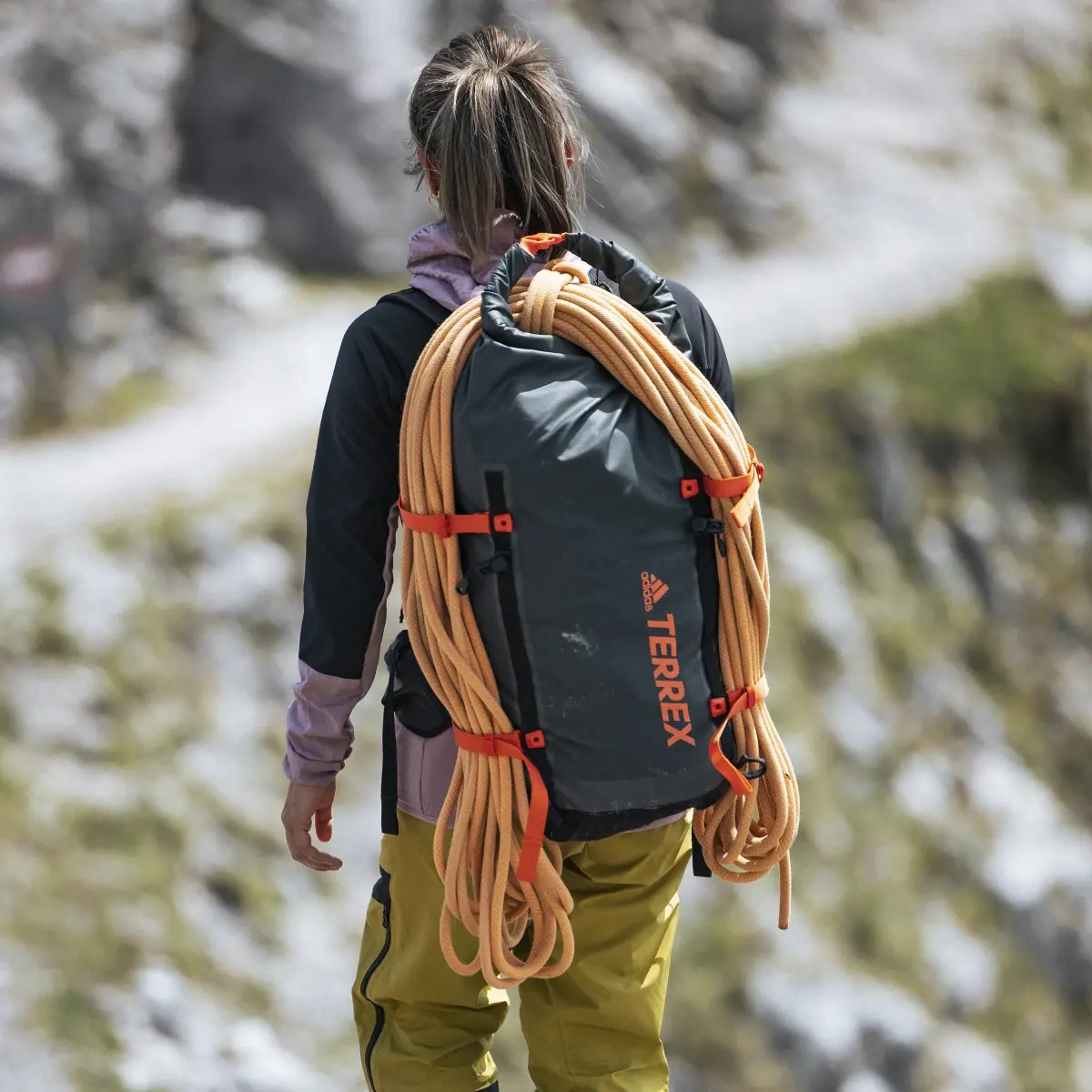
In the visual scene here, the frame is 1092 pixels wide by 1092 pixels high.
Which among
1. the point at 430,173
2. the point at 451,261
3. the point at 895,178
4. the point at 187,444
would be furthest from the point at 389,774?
the point at 895,178

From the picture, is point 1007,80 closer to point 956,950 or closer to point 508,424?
point 956,950

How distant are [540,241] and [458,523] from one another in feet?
1.63

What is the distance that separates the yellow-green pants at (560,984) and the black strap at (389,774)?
0.04m

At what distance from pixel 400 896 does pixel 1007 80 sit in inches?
787

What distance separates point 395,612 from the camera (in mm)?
8758

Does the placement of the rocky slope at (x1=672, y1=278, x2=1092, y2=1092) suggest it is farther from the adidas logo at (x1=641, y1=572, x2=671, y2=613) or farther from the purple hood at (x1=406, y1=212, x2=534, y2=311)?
the purple hood at (x1=406, y1=212, x2=534, y2=311)

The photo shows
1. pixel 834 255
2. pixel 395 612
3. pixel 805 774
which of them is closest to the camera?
pixel 395 612

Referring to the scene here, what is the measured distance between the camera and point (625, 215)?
15469mm

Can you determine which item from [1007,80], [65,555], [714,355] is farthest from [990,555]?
[714,355]

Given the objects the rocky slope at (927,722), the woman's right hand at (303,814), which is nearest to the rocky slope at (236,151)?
the rocky slope at (927,722)

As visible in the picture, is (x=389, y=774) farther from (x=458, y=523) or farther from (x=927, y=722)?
(x=927, y=722)

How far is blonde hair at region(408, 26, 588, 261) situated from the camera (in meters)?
2.32

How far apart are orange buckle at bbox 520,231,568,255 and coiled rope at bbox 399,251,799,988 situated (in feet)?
0.13

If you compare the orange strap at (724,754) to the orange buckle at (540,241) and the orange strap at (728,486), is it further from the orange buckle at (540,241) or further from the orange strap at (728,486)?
the orange buckle at (540,241)
